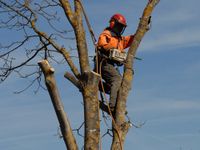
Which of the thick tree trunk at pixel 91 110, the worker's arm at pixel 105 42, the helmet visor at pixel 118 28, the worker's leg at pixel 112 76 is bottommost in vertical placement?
the thick tree trunk at pixel 91 110

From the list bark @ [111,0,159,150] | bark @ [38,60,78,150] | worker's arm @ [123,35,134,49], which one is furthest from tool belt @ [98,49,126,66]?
bark @ [38,60,78,150]

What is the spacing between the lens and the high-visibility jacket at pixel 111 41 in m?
7.57

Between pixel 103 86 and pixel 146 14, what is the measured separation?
1.23 m

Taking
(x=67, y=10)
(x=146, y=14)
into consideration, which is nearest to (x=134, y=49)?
(x=146, y=14)

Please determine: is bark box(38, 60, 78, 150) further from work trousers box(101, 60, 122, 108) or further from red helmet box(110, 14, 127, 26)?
red helmet box(110, 14, 127, 26)

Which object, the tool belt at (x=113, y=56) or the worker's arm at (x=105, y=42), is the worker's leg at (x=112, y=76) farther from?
the worker's arm at (x=105, y=42)

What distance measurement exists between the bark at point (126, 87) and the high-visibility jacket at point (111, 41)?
71 centimetres

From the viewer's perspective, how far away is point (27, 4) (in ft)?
24.8

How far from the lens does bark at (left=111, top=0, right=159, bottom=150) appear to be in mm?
6391

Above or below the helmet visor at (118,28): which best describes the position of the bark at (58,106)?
below

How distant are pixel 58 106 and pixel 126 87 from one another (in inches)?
63.6

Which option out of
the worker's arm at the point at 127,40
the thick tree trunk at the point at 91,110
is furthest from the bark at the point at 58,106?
the worker's arm at the point at 127,40

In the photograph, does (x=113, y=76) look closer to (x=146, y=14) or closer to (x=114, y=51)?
(x=114, y=51)

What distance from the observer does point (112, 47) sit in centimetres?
767
